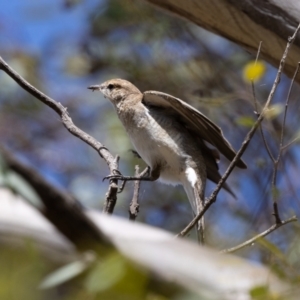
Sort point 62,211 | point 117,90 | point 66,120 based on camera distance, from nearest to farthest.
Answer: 1. point 62,211
2. point 66,120
3. point 117,90

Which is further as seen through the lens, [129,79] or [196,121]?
[129,79]

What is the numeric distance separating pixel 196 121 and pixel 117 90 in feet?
3.16

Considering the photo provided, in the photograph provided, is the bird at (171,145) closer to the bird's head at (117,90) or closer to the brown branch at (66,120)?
the bird's head at (117,90)

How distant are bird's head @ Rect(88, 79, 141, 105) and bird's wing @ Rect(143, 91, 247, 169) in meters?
0.36

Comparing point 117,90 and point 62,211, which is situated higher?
point 117,90

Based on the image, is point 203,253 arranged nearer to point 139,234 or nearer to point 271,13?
point 139,234

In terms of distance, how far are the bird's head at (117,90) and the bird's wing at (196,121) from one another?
0.36m

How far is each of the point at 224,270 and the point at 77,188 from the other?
5030 mm

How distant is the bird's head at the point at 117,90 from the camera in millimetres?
4234

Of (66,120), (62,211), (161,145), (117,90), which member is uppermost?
(117,90)

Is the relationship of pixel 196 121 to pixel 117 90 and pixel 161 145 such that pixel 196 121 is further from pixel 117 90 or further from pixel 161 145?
pixel 117 90

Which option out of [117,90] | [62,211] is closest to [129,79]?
[117,90]

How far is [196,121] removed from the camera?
3516 mm

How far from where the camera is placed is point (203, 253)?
3.81 ft
